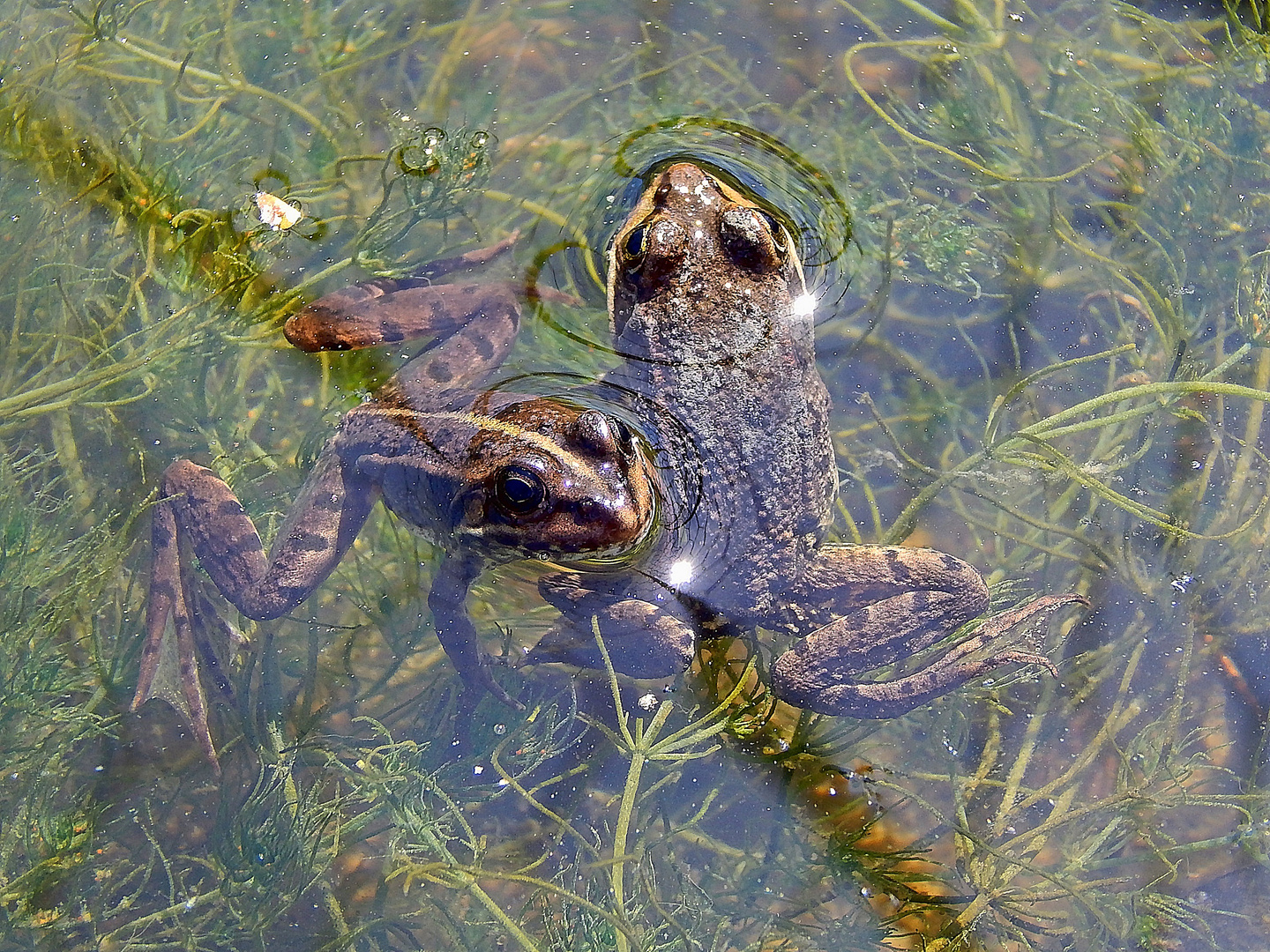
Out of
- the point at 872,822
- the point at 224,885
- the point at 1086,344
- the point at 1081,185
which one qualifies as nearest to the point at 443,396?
the point at 224,885

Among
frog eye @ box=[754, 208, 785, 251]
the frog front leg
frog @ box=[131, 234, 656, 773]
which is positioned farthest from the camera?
frog eye @ box=[754, 208, 785, 251]

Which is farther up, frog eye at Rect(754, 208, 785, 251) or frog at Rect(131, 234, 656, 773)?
frog eye at Rect(754, 208, 785, 251)

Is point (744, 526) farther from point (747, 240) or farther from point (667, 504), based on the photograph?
point (747, 240)

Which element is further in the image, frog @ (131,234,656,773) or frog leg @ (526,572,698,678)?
frog leg @ (526,572,698,678)

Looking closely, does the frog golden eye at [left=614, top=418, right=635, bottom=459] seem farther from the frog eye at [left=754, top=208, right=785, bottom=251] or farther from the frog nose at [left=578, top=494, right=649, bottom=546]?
the frog eye at [left=754, top=208, right=785, bottom=251]

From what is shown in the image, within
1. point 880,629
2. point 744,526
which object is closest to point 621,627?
point 744,526

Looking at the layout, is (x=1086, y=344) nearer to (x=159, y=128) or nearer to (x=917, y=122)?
(x=917, y=122)

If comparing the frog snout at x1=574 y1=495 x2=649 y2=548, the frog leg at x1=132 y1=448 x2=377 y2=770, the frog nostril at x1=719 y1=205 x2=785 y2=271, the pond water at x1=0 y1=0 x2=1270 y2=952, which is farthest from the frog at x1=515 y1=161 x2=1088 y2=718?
the frog leg at x1=132 y1=448 x2=377 y2=770

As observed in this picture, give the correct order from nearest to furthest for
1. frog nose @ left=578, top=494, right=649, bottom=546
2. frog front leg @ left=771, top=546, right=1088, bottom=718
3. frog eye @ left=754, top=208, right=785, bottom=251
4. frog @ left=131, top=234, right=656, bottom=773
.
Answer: frog nose @ left=578, top=494, right=649, bottom=546 → frog @ left=131, top=234, right=656, bottom=773 → frog front leg @ left=771, top=546, right=1088, bottom=718 → frog eye @ left=754, top=208, right=785, bottom=251
